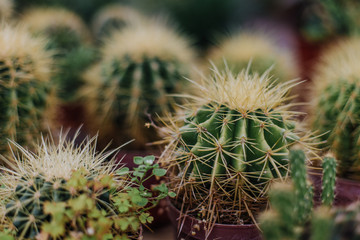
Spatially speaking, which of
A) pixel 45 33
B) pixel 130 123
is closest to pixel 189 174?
pixel 130 123

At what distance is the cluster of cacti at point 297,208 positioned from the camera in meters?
0.69

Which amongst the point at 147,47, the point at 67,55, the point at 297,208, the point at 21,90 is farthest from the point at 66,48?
the point at 297,208

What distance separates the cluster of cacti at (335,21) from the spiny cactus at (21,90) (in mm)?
2313

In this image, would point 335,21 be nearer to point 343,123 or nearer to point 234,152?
point 343,123

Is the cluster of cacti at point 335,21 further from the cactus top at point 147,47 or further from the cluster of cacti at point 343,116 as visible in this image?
the cactus top at point 147,47

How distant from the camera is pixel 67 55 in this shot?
234cm

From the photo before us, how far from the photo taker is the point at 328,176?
3.19 feet

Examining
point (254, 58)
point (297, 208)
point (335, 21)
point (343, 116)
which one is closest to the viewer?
point (297, 208)

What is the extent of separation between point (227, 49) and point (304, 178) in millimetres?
1498

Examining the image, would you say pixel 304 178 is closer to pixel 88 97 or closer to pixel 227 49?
pixel 88 97

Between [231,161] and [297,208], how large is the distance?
0.26 m

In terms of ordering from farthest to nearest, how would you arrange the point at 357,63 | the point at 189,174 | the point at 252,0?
the point at 252,0, the point at 357,63, the point at 189,174

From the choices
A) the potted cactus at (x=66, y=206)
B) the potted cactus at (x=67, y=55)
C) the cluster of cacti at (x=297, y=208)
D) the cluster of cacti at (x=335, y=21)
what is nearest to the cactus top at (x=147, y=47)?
the potted cactus at (x=67, y=55)

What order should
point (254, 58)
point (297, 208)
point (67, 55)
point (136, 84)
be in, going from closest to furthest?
point (297, 208) → point (136, 84) → point (254, 58) → point (67, 55)
